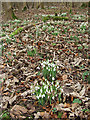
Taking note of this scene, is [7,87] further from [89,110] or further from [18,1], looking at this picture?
[18,1]

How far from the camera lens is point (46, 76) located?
114 inches

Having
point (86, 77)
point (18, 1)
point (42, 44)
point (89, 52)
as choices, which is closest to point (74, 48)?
point (89, 52)

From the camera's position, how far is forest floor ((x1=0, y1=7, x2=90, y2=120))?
212 cm

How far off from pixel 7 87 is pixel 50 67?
43.8 inches

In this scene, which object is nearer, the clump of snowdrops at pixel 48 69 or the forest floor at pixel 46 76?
the forest floor at pixel 46 76

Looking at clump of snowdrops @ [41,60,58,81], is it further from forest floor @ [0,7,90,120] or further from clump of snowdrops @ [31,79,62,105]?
clump of snowdrops @ [31,79,62,105]

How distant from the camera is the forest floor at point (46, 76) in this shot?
6.96ft

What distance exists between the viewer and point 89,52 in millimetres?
3906

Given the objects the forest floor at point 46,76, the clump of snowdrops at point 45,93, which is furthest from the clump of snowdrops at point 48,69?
the clump of snowdrops at point 45,93

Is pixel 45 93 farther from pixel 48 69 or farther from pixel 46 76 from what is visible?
pixel 46 76

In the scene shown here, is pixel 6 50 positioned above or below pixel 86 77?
above

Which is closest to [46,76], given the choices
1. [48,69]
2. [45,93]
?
[48,69]

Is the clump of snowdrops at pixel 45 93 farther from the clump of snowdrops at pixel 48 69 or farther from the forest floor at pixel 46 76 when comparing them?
the clump of snowdrops at pixel 48 69

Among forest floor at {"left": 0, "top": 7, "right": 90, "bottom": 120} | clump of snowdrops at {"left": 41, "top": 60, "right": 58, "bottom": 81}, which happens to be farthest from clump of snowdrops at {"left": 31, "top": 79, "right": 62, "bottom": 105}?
clump of snowdrops at {"left": 41, "top": 60, "right": 58, "bottom": 81}
